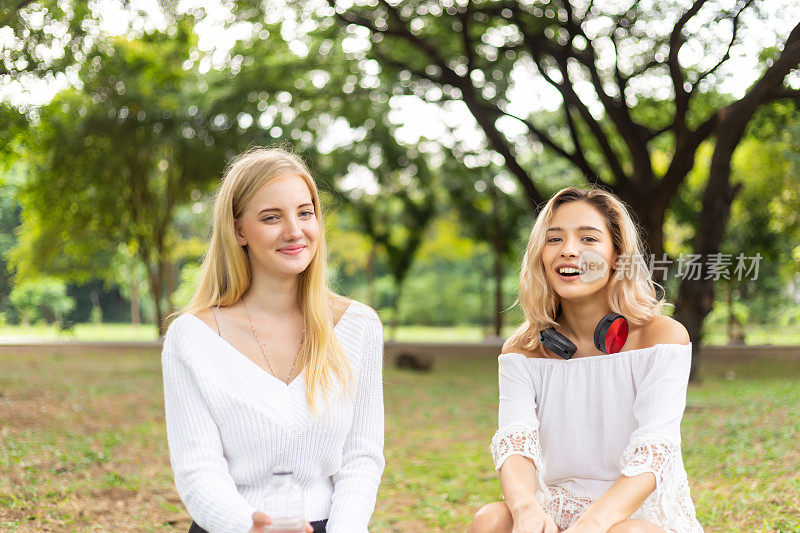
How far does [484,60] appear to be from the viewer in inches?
461

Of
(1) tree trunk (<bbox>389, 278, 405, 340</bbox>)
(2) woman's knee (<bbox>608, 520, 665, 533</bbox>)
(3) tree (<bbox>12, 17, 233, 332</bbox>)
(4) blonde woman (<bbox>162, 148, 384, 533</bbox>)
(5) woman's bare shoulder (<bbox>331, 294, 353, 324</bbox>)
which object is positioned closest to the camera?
(2) woman's knee (<bbox>608, 520, 665, 533</bbox>)

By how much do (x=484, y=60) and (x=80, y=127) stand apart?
787cm

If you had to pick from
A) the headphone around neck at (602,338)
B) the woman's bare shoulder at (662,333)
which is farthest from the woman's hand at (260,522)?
the woman's bare shoulder at (662,333)

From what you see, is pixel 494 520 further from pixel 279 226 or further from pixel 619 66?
pixel 619 66

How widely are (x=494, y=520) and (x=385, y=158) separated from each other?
16020mm

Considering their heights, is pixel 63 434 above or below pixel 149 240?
below

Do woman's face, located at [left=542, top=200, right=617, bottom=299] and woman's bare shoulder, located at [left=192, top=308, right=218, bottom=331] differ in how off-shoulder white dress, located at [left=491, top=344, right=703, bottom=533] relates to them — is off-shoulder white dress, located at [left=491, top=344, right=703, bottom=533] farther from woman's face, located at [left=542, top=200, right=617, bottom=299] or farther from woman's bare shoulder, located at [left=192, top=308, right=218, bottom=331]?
woman's bare shoulder, located at [left=192, top=308, right=218, bottom=331]

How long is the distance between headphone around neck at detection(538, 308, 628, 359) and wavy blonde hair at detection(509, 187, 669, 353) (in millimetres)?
100

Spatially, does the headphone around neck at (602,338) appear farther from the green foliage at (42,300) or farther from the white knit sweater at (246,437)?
the green foliage at (42,300)

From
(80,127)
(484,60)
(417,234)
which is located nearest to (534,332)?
(484,60)

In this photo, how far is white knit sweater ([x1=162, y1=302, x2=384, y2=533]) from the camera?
87.0 inches

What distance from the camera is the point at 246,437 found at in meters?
2.27

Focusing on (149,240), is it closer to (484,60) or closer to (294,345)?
(484,60)

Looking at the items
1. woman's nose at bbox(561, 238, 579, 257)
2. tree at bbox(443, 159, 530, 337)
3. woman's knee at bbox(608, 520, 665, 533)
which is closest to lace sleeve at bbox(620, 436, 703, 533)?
woman's knee at bbox(608, 520, 665, 533)
